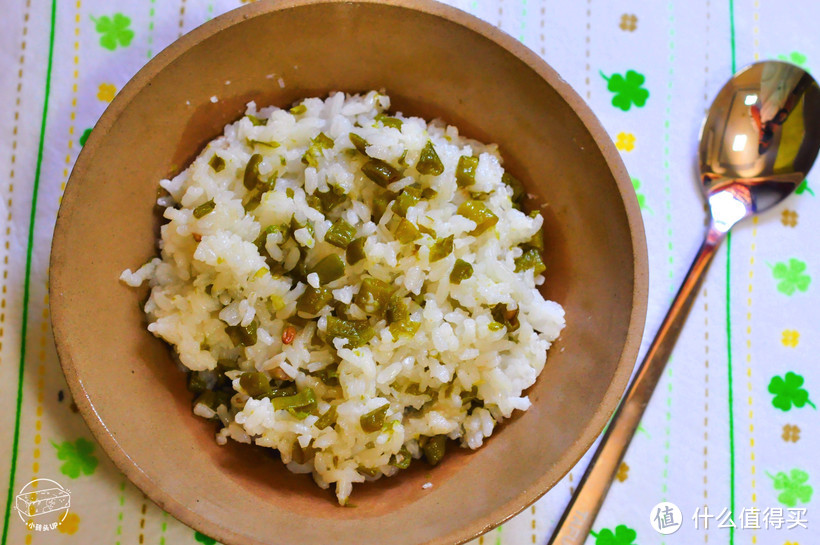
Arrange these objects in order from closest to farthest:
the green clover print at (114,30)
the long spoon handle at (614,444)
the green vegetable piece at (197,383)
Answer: the green vegetable piece at (197,383)
the long spoon handle at (614,444)
the green clover print at (114,30)

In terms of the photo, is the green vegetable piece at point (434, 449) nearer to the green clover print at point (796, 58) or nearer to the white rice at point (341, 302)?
the white rice at point (341, 302)

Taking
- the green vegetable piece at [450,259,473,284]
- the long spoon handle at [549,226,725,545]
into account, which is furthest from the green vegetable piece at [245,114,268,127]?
the long spoon handle at [549,226,725,545]

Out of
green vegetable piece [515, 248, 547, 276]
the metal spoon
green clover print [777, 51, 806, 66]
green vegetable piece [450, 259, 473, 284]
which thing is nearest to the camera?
green vegetable piece [450, 259, 473, 284]

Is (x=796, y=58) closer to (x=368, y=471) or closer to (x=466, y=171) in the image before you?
(x=466, y=171)

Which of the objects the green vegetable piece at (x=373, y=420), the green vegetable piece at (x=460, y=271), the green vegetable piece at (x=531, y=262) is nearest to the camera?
the green vegetable piece at (x=373, y=420)

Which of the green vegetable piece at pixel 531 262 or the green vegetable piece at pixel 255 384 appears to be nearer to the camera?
the green vegetable piece at pixel 255 384

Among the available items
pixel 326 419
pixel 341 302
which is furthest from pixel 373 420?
pixel 341 302

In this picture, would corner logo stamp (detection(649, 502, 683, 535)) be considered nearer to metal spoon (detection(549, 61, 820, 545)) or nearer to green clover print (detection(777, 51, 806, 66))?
metal spoon (detection(549, 61, 820, 545))

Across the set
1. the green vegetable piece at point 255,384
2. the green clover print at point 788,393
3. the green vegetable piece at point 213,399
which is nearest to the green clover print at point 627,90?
the green clover print at point 788,393

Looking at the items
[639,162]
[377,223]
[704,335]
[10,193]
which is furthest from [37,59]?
[704,335]
